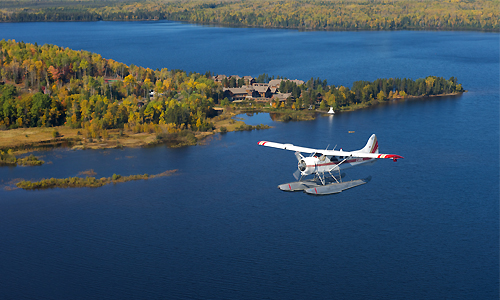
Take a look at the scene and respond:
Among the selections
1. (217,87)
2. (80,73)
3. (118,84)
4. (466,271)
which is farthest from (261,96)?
(466,271)

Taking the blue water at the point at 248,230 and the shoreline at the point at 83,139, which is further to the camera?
the shoreline at the point at 83,139

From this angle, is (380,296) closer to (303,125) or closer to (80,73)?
(303,125)

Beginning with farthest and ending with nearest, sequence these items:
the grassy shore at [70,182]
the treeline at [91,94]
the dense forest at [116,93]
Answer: the dense forest at [116,93]
the treeline at [91,94]
the grassy shore at [70,182]

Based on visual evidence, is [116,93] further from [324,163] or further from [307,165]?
[324,163]

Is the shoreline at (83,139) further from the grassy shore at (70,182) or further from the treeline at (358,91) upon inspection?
the treeline at (358,91)

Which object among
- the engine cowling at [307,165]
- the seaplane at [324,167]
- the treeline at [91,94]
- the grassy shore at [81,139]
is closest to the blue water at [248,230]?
the seaplane at [324,167]

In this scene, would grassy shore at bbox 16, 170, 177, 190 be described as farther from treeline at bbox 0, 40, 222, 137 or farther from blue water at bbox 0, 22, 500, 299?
treeline at bbox 0, 40, 222, 137

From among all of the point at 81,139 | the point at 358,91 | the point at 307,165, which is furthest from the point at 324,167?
the point at 358,91
